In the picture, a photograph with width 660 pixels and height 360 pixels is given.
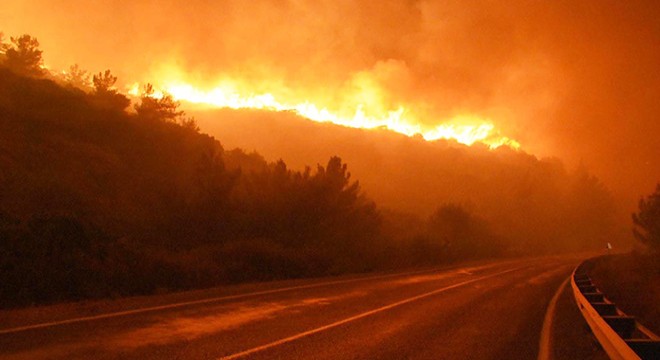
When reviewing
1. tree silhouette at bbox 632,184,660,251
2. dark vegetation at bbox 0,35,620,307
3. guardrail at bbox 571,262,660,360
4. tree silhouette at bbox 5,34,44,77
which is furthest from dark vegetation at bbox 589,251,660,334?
tree silhouette at bbox 5,34,44,77

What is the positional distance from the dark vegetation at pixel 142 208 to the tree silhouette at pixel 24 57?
0.10 metres

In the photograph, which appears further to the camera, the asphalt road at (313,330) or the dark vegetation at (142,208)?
the dark vegetation at (142,208)

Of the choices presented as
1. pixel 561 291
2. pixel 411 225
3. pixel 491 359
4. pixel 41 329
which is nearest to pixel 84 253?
pixel 41 329

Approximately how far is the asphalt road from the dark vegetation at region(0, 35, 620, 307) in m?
3.09

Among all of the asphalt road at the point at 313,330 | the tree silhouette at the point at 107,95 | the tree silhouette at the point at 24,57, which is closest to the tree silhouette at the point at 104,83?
the tree silhouette at the point at 107,95

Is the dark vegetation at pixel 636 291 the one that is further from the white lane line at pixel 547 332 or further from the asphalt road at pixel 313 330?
the white lane line at pixel 547 332

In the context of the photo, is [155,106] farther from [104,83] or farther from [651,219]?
[651,219]

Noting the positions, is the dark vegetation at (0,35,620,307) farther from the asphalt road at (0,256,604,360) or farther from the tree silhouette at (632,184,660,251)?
the tree silhouette at (632,184,660,251)

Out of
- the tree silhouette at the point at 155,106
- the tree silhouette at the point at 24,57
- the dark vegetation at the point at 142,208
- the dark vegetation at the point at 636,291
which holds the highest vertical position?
the tree silhouette at the point at 24,57

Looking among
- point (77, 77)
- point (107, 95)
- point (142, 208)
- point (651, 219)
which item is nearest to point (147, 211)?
point (142, 208)

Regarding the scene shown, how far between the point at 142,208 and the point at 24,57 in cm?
2270

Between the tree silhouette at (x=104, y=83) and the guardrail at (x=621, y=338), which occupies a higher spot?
the tree silhouette at (x=104, y=83)

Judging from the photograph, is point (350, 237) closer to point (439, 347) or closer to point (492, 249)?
point (439, 347)

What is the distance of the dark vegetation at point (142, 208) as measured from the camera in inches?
521
